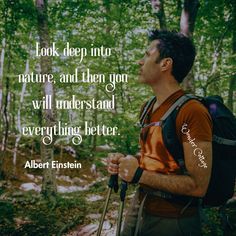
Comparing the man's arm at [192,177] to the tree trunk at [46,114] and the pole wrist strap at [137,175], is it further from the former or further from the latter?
the tree trunk at [46,114]

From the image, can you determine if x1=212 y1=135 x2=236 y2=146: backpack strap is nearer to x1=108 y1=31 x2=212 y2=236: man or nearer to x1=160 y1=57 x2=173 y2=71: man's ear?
x1=108 y1=31 x2=212 y2=236: man

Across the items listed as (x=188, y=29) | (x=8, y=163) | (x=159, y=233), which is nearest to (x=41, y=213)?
(x=188, y=29)

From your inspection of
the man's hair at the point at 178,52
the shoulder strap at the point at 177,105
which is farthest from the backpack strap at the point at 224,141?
the man's hair at the point at 178,52

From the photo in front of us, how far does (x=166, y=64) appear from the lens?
2516 mm

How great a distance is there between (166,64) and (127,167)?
942 millimetres

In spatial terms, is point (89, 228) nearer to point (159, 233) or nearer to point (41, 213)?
point (41, 213)

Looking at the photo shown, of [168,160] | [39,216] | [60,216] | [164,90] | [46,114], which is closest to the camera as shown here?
[168,160]

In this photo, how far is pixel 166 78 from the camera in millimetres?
2520

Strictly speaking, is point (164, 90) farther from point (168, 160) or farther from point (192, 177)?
point (192, 177)

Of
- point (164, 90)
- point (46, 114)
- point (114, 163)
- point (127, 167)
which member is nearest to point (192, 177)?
point (127, 167)

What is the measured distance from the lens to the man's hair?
249 centimetres

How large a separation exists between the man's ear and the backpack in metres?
0.46

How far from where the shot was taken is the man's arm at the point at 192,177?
189 cm

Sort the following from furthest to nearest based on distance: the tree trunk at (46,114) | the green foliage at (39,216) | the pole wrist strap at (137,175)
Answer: the tree trunk at (46,114), the green foliage at (39,216), the pole wrist strap at (137,175)
